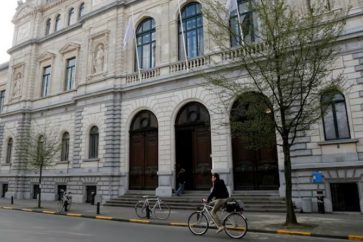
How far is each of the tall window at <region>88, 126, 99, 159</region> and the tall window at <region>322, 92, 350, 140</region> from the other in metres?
16.2

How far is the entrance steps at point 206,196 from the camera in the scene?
51.5 feet

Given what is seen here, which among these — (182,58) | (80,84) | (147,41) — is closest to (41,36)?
(80,84)

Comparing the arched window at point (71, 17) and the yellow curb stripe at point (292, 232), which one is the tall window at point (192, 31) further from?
the yellow curb stripe at point (292, 232)

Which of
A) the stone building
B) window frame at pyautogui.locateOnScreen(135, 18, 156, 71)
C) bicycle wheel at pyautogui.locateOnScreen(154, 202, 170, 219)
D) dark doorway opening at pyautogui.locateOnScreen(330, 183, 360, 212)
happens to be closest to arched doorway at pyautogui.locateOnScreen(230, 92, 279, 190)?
the stone building

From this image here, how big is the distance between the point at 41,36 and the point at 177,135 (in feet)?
67.0

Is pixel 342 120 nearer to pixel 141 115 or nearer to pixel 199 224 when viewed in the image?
pixel 199 224

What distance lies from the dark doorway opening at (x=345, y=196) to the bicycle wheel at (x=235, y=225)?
24.4 feet

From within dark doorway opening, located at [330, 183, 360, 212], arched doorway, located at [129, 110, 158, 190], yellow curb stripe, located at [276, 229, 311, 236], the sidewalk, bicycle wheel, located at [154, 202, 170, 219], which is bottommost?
yellow curb stripe, located at [276, 229, 311, 236]

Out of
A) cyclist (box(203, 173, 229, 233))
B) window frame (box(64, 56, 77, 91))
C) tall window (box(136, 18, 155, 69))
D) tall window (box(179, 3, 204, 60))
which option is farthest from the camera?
window frame (box(64, 56, 77, 91))

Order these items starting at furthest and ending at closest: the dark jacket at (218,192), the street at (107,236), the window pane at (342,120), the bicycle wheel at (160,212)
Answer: the window pane at (342,120), the bicycle wheel at (160,212), the dark jacket at (218,192), the street at (107,236)

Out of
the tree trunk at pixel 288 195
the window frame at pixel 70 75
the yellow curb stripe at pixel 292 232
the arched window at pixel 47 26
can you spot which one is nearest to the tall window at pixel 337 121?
the tree trunk at pixel 288 195

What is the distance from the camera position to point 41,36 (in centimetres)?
3212

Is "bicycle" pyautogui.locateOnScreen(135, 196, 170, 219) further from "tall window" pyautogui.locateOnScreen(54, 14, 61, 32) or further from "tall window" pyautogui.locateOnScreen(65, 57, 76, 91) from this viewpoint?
"tall window" pyautogui.locateOnScreen(54, 14, 61, 32)

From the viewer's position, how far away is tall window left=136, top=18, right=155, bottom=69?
931 inches
